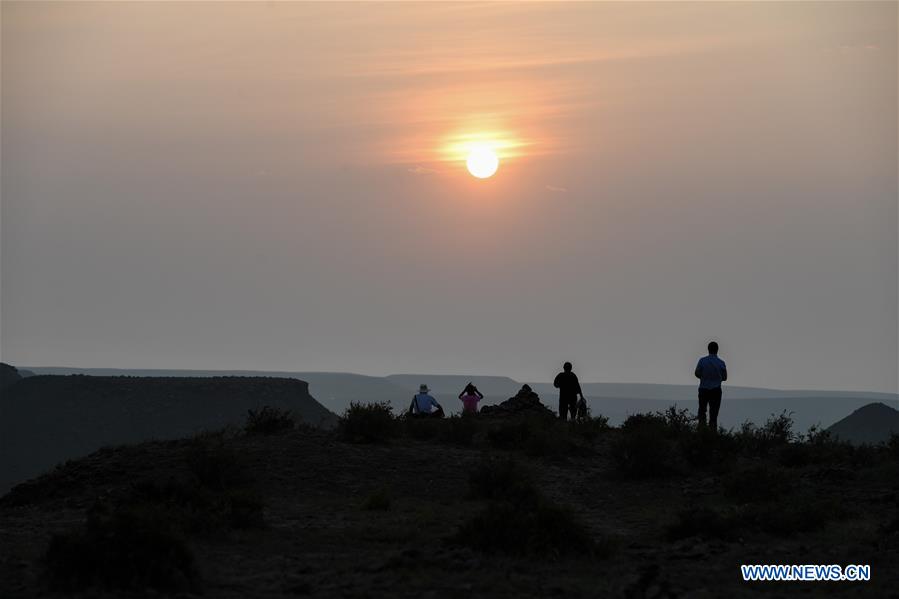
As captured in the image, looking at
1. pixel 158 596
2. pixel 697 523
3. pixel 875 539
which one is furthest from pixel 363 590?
pixel 875 539

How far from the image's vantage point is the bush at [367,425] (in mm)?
28359

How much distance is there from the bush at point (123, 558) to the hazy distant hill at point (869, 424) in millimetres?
104232

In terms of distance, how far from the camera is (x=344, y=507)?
22.7m

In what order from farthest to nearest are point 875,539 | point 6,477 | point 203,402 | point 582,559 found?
point 203,402
point 6,477
point 875,539
point 582,559

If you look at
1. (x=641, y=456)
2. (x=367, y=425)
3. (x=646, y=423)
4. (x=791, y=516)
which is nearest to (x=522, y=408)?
(x=646, y=423)

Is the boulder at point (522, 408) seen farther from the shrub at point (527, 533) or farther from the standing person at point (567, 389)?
the shrub at point (527, 533)

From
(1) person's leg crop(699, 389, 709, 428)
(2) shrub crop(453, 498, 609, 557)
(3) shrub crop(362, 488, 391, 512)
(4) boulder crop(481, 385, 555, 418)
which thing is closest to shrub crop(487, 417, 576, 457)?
(1) person's leg crop(699, 389, 709, 428)

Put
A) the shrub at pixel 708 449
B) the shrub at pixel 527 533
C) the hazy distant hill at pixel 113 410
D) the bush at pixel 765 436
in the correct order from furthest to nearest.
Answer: the hazy distant hill at pixel 113 410, the bush at pixel 765 436, the shrub at pixel 708 449, the shrub at pixel 527 533

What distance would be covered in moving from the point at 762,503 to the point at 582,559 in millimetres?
5905

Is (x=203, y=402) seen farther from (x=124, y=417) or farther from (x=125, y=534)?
(x=125, y=534)

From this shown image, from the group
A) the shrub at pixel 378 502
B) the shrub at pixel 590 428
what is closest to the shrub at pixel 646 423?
the shrub at pixel 590 428

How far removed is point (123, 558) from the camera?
1577cm

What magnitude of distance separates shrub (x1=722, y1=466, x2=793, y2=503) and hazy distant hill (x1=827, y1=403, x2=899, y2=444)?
93624 millimetres

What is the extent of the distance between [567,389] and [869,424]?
303 ft
